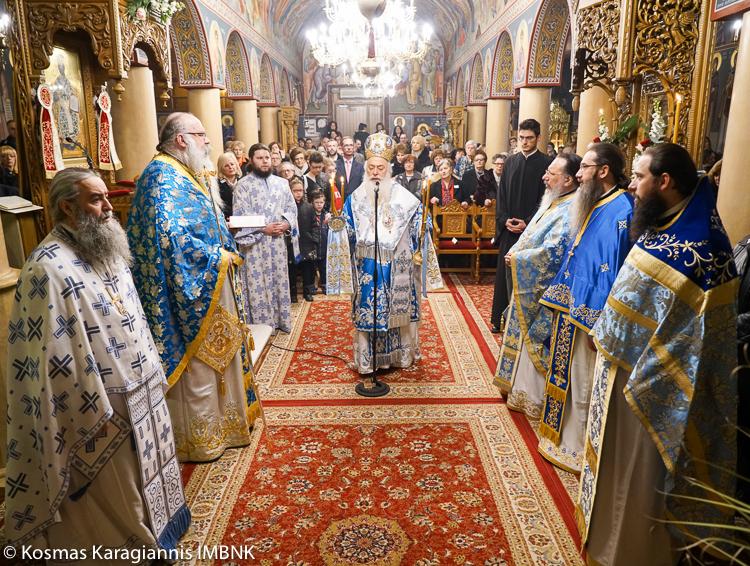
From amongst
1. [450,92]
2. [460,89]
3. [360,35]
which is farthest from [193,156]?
[450,92]

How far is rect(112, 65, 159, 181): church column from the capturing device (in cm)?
603

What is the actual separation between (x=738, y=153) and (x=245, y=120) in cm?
1179

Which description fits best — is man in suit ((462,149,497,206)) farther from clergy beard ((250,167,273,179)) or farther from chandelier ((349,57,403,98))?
clergy beard ((250,167,273,179))

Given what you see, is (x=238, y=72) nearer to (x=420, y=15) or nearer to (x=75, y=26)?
(x=75, y=26)

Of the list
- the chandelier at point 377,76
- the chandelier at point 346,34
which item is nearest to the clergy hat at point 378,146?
the chandelier at point 377,76

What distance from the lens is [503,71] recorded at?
1355 cm

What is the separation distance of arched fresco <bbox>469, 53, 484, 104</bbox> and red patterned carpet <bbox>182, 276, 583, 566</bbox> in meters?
13.3

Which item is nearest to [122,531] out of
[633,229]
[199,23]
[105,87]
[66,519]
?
[66,519]

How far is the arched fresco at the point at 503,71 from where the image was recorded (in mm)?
13219

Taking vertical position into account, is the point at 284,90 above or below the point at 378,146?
above

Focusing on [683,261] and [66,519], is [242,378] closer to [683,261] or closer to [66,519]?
[66,519]

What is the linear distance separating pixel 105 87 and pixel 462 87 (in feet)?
54.2

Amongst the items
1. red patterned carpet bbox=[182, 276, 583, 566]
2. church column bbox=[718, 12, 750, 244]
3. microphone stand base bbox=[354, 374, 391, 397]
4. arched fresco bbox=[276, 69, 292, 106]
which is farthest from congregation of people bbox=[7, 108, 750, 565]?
arched fresco bbox=[276, 69, 292, 106]

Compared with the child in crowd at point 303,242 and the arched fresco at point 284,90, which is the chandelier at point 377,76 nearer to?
the child in crowd at point 303,242
